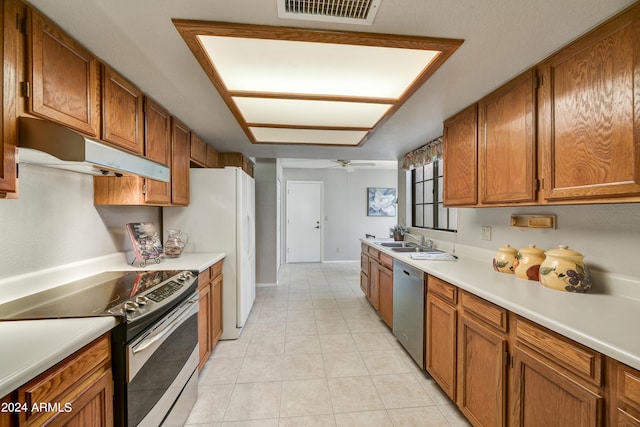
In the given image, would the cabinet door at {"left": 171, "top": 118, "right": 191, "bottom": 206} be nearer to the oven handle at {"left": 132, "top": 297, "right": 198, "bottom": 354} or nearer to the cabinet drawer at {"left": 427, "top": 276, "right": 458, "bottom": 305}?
the oven handle at {"left": 132, "top": 297, "right": 198, "bottom": 354}

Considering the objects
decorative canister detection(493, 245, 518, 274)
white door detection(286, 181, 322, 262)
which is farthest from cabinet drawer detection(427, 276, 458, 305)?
white door detection(286, 181, 322, 262)

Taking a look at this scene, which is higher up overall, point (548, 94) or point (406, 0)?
point (406, 0)

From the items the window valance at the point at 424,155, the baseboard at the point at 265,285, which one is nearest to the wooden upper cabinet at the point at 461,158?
the window valance at the point at 424,155

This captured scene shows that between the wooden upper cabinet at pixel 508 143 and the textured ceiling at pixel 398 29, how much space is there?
102 millimetres

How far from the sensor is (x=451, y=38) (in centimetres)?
118

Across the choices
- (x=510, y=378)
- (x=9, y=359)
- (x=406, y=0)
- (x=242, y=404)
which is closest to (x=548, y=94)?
(x=406, y=0)

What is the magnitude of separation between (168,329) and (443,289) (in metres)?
1.70

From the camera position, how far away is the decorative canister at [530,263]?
1506 mm

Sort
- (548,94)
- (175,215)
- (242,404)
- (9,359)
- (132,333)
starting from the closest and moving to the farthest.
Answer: (9,359) < (132,333) < (548,94) < (242,404) < (175,215)

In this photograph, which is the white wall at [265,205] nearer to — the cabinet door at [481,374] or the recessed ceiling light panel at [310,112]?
the recessed ceiling light panel at [310,112]

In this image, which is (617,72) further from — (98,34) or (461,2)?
(98,34)

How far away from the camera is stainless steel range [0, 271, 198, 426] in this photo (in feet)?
3.42

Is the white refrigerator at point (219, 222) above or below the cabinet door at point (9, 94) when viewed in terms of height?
below

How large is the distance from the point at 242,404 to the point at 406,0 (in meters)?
2.39
